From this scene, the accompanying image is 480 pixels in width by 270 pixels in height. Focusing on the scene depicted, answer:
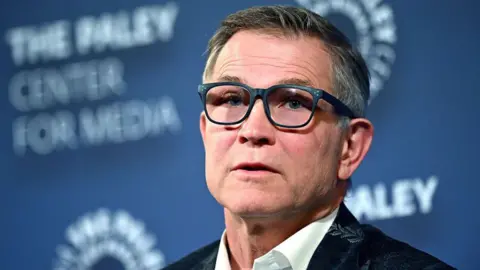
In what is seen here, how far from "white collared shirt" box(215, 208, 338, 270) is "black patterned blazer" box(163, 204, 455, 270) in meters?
0.02

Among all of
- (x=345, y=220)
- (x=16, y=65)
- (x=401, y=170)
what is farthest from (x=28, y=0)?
(x=345, y=220)

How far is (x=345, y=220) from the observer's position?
176cm

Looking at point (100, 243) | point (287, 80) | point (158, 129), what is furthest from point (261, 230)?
point (100, 243)

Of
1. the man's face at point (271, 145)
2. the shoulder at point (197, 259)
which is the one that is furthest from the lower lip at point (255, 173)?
the shoulder at point (197, 259)

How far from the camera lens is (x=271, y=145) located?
1.65 m

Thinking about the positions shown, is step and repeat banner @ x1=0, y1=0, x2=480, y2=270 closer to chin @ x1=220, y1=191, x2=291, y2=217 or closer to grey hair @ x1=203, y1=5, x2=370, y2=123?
grey hair @ x1=203, y1=5, x2=370, y2=123

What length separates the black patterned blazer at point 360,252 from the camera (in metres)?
1.65

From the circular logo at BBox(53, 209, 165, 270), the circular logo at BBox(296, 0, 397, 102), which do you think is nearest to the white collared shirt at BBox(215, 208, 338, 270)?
the circular logo at BBox(296, 0, 397, 102)

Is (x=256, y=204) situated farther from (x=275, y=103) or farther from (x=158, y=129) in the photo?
(x=158, y=129)

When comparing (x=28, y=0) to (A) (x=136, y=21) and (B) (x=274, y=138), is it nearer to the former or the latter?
(A) (x=136, y=21)

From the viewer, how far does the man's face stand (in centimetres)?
164

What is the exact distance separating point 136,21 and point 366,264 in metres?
1.33

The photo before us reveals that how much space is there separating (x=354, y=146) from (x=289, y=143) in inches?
8.2

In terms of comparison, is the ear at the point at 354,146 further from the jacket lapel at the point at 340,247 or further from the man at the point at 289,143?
the jacket lapel at the point at 340,247
